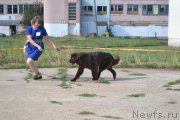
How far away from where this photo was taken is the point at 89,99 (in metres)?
9.40

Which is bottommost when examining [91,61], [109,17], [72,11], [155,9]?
[91,61]

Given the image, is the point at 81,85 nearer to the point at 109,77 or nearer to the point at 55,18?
the point at 109,77

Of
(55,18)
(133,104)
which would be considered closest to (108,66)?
(133,104)

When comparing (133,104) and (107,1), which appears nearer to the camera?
(133,104)

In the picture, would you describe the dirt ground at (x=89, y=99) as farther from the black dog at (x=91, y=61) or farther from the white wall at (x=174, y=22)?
the white wall at (x=174, y=22)

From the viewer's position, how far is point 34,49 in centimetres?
1242

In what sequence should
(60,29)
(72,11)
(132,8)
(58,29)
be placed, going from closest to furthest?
1. (58,29)
2. (60,29)
3. (72,11)
4. (132,8)

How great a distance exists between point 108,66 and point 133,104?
12.3ft

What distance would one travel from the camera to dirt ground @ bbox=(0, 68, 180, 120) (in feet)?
26.0

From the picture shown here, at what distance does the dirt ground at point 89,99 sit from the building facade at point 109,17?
83926mm

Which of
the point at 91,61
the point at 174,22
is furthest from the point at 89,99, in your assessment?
the point at 174,22

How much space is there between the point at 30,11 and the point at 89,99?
304 ft

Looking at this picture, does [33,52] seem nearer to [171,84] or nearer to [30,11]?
[171,84]

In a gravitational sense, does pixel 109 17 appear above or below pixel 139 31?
above
